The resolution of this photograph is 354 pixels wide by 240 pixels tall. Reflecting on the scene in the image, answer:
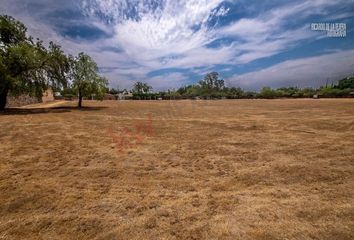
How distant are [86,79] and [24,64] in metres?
9.45

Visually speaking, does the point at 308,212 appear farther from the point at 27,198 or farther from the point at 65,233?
the point at 27,198

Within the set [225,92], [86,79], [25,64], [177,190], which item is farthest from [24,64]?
[225,92]

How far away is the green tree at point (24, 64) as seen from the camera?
58.4 feet

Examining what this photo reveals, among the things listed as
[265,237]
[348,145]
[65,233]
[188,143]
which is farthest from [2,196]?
[348,145]

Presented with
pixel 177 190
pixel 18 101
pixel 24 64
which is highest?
pixel 24 64

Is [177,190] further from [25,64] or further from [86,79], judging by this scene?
[86,79]

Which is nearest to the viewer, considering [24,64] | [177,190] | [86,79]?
[177,190]

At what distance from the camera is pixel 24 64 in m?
18.4

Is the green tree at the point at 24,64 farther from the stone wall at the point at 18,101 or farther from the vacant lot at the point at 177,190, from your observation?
the vacant lot at the point at 177,190

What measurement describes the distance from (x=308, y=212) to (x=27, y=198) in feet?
14.0

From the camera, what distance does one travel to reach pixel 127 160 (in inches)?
237

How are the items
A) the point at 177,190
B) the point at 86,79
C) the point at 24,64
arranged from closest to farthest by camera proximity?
the point at 177,190
the point at 24,64
the point at 86,79

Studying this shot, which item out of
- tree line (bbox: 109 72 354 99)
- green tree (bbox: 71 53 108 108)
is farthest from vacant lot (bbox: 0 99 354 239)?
tree line (bbox: 109 72 354 99)

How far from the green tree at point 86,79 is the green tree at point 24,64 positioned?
4.36m
